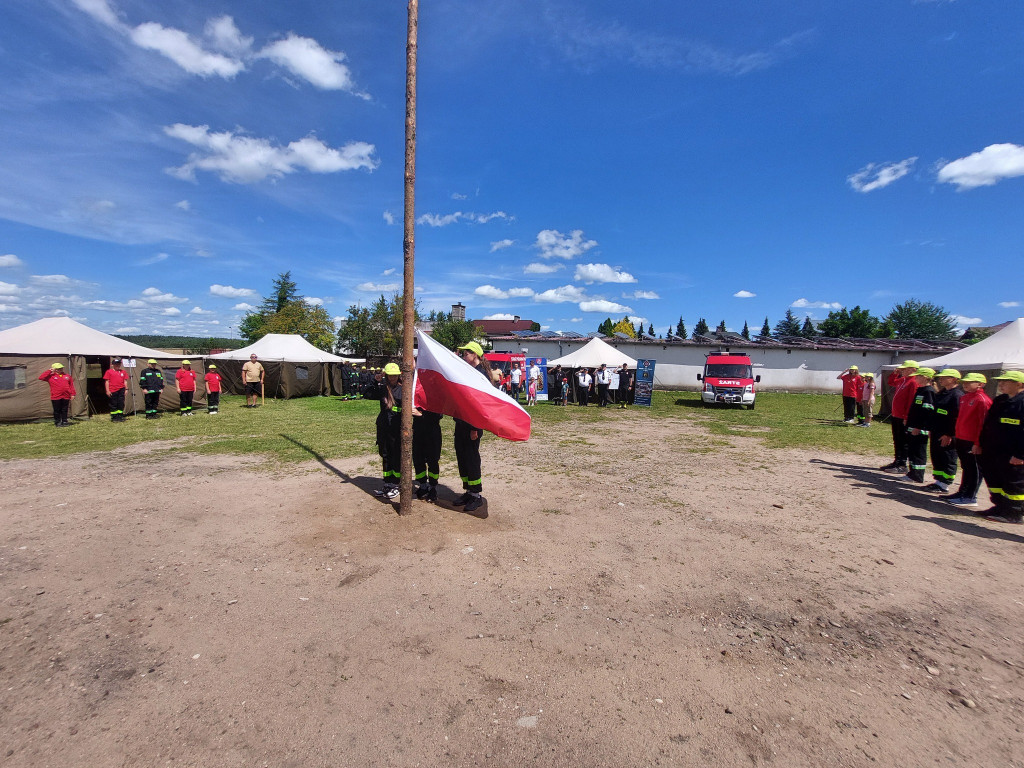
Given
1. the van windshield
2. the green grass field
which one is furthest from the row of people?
the van windshield

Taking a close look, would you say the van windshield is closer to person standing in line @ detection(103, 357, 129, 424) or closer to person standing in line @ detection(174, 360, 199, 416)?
person standing in line @ detection(174, 360, 199, 416)

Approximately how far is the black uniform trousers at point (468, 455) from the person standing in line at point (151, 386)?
15.0 metres

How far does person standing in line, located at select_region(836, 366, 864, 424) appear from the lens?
51.1 ft

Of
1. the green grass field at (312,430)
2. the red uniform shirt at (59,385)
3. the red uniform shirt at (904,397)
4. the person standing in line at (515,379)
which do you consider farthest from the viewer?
the person standing in line at (515,379)

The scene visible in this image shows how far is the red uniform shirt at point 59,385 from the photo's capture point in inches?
525

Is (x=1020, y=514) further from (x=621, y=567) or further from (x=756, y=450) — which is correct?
(x=621, y=567)

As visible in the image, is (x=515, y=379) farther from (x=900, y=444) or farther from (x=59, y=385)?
(x=59, y=385)

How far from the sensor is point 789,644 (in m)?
3.38

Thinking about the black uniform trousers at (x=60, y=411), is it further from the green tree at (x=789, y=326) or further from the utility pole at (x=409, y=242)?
the green tree at (x=789, y=326)

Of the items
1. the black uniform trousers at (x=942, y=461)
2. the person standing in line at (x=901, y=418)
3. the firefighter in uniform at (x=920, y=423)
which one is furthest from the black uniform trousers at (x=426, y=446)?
the person standing in line at (x=901, y=418)

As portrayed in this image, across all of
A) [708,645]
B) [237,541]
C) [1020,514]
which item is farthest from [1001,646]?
[237,541]

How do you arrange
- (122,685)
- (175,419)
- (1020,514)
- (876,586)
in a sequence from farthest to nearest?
(175,419) → (1020,514) → (876,586) → (122,685)

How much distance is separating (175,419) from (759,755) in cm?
1784

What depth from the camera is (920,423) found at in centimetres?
778
